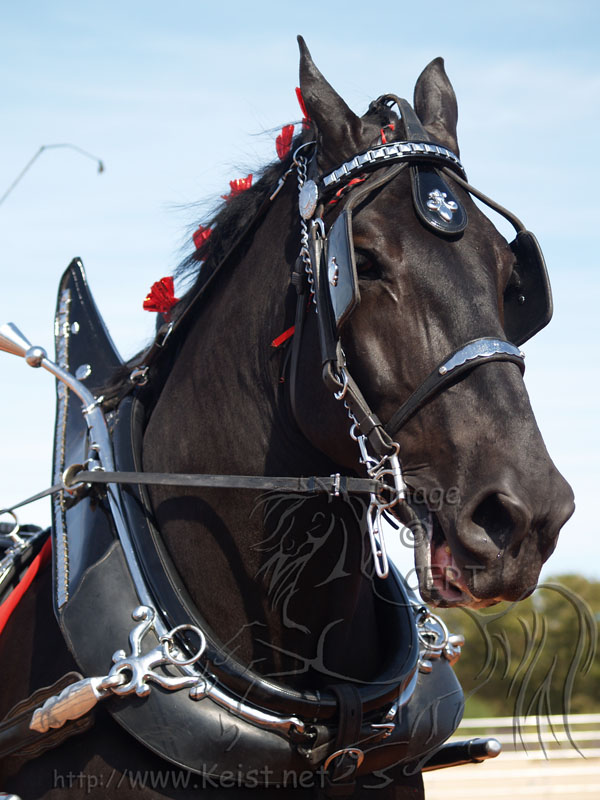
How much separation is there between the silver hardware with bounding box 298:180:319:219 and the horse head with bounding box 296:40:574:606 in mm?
45

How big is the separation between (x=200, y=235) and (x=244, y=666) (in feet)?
4.89

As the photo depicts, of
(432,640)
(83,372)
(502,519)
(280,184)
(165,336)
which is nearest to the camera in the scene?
(502,519)

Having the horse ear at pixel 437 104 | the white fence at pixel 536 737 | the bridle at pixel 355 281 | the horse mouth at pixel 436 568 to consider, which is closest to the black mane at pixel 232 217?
the bridle at pixel 355 281

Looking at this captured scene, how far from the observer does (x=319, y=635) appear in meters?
2.60

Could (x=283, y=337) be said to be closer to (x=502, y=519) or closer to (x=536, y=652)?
(x=502, y=519)

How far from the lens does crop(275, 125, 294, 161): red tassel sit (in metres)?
2.97

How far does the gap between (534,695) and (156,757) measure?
112cm

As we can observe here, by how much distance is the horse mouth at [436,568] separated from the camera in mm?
2105

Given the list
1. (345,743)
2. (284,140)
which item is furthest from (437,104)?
(345,743)

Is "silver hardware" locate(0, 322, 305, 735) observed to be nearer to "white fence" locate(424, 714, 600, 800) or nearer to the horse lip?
the horse lip

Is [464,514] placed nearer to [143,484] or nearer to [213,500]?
[213,500]

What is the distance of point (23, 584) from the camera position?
9.84 ft

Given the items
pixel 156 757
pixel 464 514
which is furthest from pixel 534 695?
pixel 156 757

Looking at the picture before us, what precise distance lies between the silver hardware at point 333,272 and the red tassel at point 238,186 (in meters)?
0.85
